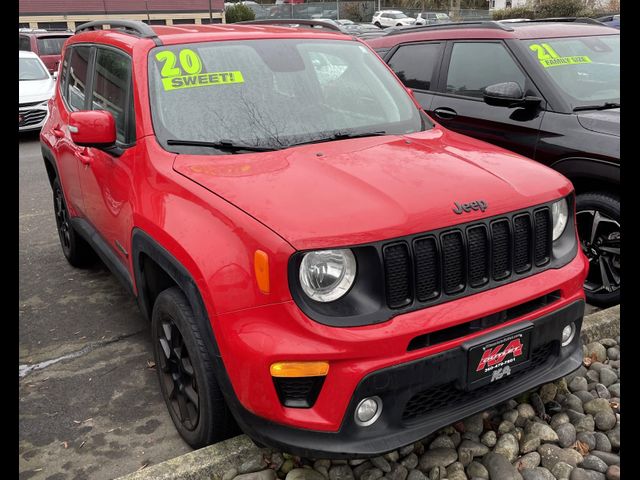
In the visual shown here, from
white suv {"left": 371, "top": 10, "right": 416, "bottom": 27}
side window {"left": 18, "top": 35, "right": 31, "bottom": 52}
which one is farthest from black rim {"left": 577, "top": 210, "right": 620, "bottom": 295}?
white suv {"left": 371, "top": 10, "right": 416, "bottom": 27}

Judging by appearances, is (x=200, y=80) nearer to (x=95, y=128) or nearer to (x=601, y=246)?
(x=95, y=128)

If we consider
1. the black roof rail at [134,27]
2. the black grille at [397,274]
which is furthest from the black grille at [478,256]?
the black roof rail at [134,27]

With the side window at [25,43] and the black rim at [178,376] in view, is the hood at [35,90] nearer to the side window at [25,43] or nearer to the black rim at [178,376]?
the side window at [25,43]

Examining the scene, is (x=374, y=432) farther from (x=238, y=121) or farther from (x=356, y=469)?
(x=238, y=121)

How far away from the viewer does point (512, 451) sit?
2703 millimetres

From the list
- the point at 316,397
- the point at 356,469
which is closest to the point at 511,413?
the point at 356,469

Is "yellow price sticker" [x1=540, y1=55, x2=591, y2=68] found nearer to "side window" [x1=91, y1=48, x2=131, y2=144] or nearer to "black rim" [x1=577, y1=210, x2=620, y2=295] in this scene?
"black rim" [x1=577, y1=210, x2=620, y2=295]

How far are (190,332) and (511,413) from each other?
1.63 m

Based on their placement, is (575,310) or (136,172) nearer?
(575,310)

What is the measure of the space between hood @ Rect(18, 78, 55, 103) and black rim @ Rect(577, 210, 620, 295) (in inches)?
438

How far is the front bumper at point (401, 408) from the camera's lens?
7.13 ft

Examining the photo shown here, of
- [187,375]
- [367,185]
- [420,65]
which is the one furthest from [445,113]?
[187,375]

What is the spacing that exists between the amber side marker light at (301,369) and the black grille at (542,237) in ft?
3.61

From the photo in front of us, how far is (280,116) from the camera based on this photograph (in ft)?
10.2
